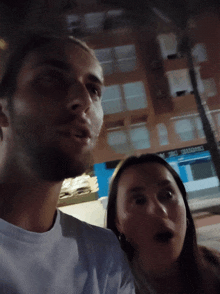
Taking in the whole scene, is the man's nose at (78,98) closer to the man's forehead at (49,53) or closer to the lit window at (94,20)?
the man's forehead at (49,53)

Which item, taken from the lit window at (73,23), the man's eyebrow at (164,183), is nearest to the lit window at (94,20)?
the lit window at (73,23)

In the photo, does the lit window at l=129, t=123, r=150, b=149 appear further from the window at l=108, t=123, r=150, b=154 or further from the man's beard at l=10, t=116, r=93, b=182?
the man's beard at l=10, t=116, r=93, b=182

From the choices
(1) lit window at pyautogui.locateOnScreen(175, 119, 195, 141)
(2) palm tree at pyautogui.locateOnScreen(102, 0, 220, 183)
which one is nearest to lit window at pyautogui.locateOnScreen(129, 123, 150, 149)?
(1) lit window at pyautogui.locateOnScreen(175, 119, 195, 141)

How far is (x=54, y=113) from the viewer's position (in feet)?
1.90

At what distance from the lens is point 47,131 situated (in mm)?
561

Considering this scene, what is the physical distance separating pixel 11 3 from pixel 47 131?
0.40 m

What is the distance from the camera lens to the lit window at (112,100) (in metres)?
0.68

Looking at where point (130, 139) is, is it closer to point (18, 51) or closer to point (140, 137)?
point (140, 137)

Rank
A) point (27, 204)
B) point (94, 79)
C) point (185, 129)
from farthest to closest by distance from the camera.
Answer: point (185, 129) → point (94, 79) → point (27, 204)

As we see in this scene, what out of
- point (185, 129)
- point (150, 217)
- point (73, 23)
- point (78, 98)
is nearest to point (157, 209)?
point (150, 217)

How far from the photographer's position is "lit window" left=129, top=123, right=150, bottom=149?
708 millimetres

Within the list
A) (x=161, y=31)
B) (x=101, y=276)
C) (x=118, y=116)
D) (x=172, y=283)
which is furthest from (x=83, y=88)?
(x=172, y=283)

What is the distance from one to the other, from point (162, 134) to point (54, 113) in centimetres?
37

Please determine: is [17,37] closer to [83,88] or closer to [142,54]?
[83,88]
